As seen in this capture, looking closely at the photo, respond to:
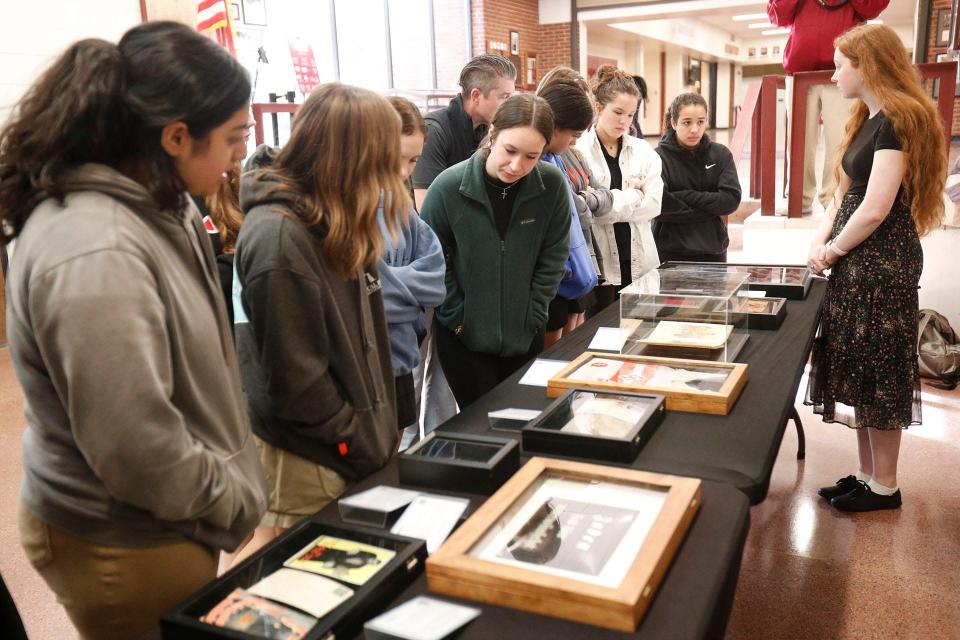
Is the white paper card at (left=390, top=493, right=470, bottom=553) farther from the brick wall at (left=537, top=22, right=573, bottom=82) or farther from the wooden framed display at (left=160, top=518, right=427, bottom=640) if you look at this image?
the brick wall at (left=537, top=22, right=573, bottom=82)

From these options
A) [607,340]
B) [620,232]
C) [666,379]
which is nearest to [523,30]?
[620,232]

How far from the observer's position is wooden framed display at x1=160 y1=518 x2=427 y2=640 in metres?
0.96

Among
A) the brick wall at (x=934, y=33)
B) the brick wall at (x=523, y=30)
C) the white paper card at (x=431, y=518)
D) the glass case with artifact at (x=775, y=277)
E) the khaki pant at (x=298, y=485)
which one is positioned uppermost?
the brick wall at (x=523, y=30)

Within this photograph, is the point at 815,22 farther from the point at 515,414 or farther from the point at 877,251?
the point at 515,414

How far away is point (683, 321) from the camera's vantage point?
2154 mm

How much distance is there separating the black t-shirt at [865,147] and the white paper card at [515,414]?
1.48 meters

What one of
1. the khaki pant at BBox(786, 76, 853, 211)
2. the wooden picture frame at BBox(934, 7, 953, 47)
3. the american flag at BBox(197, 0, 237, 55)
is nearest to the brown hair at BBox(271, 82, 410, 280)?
the khaki pant at BBox(786, 76, 853, 211)

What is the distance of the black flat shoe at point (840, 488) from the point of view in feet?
9.21

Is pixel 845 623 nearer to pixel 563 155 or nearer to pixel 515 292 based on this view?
pixel 515 292

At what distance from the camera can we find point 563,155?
3.07 m

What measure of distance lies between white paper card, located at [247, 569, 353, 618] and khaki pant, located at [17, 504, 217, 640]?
0.18 m

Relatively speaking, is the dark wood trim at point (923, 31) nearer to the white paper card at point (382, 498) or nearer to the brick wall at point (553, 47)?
the brick wall at point (553, 47)

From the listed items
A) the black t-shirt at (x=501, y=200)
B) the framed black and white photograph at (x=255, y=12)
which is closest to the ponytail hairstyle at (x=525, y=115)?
the black t-shirt at (x=501, y=200)

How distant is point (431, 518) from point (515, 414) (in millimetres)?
456
